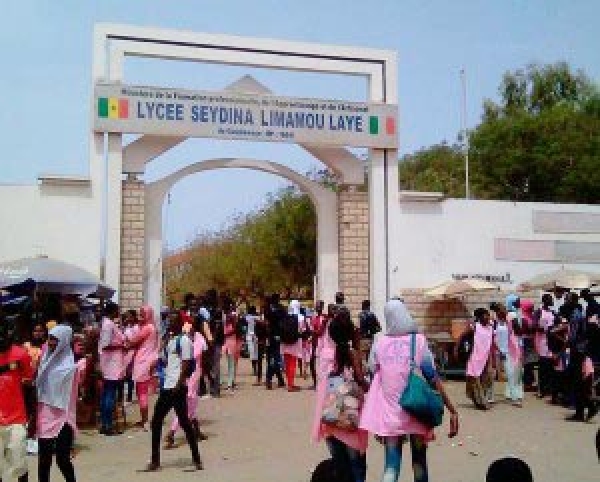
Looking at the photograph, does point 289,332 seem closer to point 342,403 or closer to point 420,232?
point 420,232

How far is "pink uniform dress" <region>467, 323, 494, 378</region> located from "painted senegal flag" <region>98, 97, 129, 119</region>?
27.4ft

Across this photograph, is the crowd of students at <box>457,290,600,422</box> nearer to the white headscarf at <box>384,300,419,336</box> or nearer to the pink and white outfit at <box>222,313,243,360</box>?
the pink and white outfit at <box>222,313,243,360</box>

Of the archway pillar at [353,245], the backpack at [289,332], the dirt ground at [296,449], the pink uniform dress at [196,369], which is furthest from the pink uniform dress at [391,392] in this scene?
the archway pillar at [353,245]

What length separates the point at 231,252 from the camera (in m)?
44.3

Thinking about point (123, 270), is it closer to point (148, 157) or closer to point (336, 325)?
point (148, 157)

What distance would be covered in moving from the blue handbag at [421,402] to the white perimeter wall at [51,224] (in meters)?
11.7

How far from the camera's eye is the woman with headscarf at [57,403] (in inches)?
268

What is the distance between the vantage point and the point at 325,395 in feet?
21.2

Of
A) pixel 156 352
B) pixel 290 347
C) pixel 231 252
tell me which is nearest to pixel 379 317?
pixel 290 347

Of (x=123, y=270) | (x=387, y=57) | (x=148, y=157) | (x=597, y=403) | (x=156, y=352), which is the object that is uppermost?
(x=387, y=57)

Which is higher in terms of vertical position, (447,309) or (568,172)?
(568,172)

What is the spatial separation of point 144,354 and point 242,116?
301 inches

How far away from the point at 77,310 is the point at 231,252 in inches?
1169

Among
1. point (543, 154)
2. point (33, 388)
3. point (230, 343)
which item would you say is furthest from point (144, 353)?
point (543, 154)
